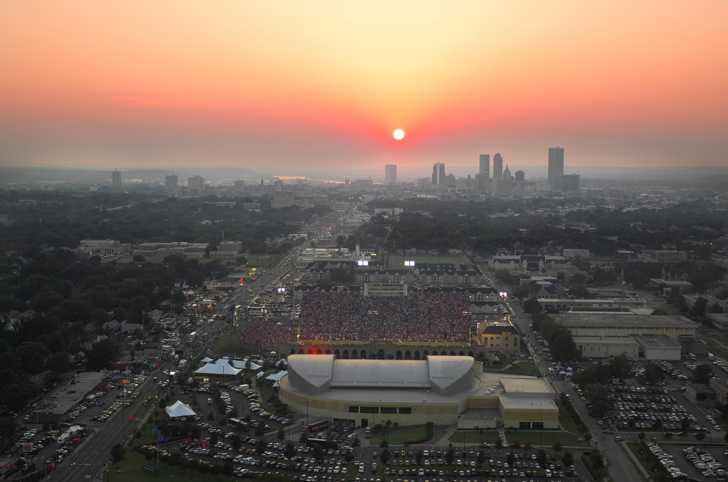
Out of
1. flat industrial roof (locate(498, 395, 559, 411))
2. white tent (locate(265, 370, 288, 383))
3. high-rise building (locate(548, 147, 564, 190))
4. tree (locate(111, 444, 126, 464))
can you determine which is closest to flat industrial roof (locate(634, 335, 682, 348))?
flat industrial roof (locate(498, 395, 559, 411))

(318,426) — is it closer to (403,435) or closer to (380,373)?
(403,435)

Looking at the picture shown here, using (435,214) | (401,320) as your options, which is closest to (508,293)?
(401,320)

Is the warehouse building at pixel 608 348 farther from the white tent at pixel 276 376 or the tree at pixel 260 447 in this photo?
the tree at pixel 260 447

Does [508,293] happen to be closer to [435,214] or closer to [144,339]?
[144,339]

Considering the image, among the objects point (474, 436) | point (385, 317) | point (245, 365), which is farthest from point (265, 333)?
point (474, 436)

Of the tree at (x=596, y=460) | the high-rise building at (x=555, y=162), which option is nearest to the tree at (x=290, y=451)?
the tree at (x=596, y=460)

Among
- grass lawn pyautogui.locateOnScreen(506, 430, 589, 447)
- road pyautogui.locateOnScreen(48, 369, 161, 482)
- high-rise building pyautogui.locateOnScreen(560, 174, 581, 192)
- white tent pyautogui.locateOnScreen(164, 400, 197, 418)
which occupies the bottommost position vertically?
grass lawn pyautogui.locateOnScreen(506, 430, 589, 447)

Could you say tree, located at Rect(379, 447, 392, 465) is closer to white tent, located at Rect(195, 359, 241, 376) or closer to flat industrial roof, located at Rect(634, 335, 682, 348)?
white tent, located at Rect(195, 359, 241, 376)
